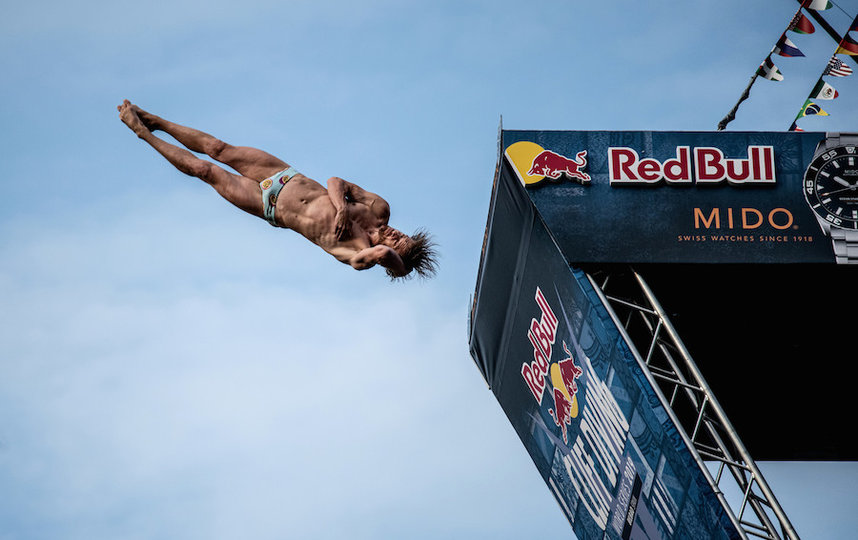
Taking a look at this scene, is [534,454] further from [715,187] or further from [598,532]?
[715,187]

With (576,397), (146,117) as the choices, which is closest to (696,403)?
(576,397)

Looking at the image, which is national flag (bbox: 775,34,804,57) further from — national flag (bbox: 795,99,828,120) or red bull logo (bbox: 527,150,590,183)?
red bull logo (bbox: 527,150,590,183)

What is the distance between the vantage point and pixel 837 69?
818 inches

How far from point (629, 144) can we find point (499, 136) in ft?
6.28

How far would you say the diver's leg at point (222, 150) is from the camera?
15695mm

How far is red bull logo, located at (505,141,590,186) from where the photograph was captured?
18.7 m

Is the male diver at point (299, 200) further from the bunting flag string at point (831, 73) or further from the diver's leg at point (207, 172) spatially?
the bunting flag string at point (831, 73)

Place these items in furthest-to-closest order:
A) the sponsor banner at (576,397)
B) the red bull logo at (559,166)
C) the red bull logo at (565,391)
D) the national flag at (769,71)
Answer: the national flag at (769,71) < the red bull logo at (565,391) < the red bull logo at (559,166) < the sponsor banner at (576,397)

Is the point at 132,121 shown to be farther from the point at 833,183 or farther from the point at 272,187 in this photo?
the point at 833,183

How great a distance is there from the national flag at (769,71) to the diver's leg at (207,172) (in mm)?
9639

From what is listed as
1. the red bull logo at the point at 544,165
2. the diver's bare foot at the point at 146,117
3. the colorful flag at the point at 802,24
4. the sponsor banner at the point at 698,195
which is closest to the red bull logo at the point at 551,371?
the sponsor banner at the point at 698,195

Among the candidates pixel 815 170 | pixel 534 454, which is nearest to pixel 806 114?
pixel 815 170

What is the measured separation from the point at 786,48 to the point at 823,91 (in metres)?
0.93

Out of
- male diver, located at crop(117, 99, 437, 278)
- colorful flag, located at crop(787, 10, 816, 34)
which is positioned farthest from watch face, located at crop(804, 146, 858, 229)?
male diver, located at crop(117, 99, 437, 278)
